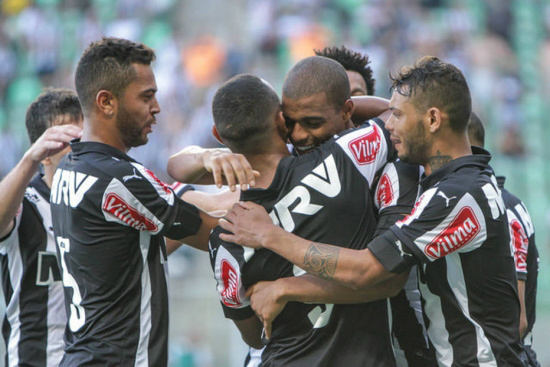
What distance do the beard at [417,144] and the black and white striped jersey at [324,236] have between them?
0.49ft

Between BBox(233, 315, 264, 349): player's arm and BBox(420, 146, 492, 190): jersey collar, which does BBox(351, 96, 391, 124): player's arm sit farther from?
BBox(233, 315, 264, 349): player's arm

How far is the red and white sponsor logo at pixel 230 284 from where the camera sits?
13.5ft

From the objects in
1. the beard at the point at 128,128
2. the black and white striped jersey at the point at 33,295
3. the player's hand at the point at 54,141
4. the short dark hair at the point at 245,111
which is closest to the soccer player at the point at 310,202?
the short dark hair at the point at 245,111

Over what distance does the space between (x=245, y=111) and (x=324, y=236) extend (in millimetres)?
725

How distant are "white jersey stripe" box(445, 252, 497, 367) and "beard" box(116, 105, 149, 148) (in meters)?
1.77

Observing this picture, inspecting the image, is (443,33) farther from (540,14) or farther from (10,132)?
(10,132)

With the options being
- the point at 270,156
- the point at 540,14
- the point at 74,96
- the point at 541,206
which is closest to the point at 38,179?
the point at 74,96

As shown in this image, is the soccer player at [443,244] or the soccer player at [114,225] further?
the soccer player at [114,225]

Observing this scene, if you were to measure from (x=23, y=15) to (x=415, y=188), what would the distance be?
46.1 ft

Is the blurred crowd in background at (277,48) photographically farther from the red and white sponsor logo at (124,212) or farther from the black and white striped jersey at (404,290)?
the red and white sponsor logo at (124,212)

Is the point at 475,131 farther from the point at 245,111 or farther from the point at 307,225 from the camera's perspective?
the point at 245,111

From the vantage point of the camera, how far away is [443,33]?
1465 cm

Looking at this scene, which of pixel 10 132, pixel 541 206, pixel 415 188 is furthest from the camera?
pixel 10 132

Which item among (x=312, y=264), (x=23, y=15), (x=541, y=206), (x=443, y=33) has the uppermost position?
(x=23, y=15)
